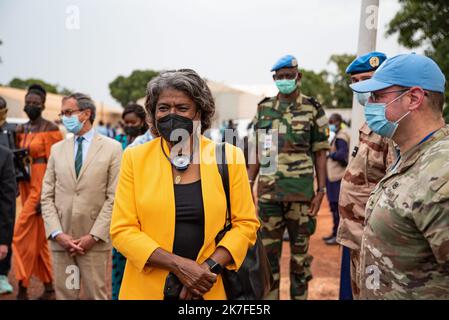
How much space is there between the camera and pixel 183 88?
2186 mm

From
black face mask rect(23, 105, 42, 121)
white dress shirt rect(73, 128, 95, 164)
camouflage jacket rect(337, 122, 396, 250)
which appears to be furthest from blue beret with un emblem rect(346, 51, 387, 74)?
black face mask rect(23, 105, 42, 121)

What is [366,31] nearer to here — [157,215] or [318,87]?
[157,215]

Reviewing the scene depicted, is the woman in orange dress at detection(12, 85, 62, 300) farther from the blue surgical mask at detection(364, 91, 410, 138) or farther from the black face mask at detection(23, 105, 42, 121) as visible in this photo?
the blue surgical mask at detection(364, 91, 410, 138)

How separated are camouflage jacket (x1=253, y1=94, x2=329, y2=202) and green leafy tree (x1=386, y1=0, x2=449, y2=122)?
26.9 feet

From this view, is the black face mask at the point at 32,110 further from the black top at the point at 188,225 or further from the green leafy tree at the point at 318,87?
the green leafy tree at the point at 318,87

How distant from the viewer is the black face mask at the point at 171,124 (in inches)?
86.2

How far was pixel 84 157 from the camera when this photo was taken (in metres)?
3.70

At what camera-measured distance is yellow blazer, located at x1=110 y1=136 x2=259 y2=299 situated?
2119 millimetres

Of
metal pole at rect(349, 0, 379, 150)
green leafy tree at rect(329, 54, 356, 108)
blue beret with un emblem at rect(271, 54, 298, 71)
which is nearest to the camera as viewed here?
metal pole at rect(349, 0, 379, 150)

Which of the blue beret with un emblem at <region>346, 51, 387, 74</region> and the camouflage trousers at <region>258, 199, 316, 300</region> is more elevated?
the blue beret with un emblem at <region>346, 51, 387, 74</region>

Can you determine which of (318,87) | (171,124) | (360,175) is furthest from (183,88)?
(318,87)

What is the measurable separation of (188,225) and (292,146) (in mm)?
Result: 2233
